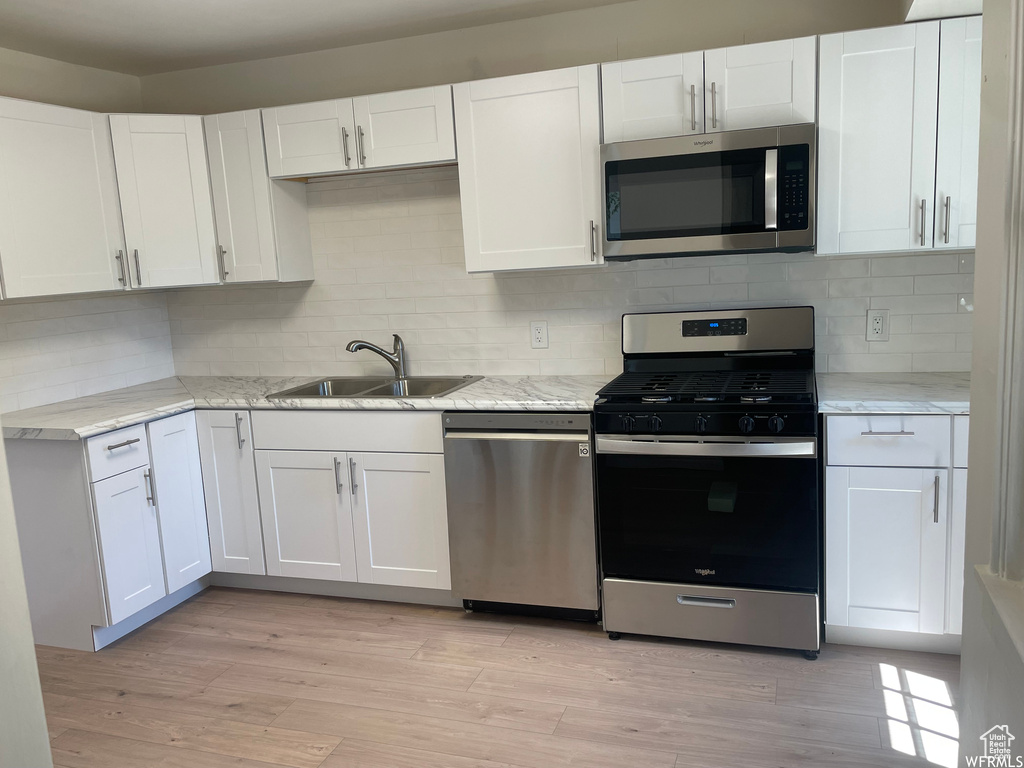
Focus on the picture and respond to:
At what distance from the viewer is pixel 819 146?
8.84 feet

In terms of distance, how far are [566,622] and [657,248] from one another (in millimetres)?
1475

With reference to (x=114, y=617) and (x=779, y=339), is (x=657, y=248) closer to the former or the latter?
(x=779, y=339)

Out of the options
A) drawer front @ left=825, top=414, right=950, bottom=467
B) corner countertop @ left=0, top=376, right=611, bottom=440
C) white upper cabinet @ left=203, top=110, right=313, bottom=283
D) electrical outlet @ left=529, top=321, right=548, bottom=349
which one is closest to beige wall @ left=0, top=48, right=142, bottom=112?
white upper cabinet @ left=203, top=110, right=313, bottom=283

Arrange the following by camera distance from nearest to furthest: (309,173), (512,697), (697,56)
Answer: (512,697) < (697,56) < (309,173)

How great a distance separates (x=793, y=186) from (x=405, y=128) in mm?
1521

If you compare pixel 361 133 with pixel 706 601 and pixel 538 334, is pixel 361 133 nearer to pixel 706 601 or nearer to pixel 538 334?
pixel 538 334

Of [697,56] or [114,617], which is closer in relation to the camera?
[697,56]

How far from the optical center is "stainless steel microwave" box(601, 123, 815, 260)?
2672 mm

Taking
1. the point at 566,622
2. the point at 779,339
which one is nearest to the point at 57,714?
the point at 566,622

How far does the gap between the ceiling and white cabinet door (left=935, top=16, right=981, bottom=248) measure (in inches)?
50.5

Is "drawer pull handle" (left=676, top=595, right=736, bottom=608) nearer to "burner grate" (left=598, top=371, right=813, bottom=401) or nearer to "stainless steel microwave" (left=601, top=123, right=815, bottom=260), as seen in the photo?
"burner grate" (left=598, top=371, right=813, bottom=401)

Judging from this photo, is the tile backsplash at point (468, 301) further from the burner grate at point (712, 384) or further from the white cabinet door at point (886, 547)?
the white cabinet door at point (886, 547)

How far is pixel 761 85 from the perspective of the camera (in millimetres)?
2719

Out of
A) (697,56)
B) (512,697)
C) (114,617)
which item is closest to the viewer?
(512,697)
